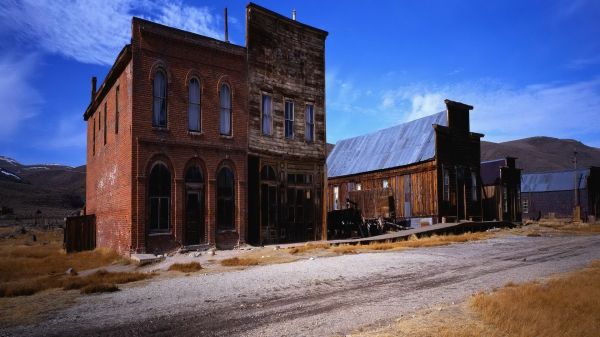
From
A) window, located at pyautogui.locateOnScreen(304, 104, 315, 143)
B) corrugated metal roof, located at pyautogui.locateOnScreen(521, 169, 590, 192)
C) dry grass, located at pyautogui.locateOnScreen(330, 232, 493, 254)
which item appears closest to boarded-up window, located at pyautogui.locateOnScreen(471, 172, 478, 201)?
dry grass, located at pyautogui.locateOnScreen(330, 232, 493, 254)

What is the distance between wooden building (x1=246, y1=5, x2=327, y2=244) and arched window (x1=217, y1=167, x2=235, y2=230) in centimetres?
122

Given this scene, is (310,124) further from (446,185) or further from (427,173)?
(446,185)

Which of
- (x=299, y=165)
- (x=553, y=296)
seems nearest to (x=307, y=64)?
(x=299, y=165)

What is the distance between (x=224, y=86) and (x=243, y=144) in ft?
8.95

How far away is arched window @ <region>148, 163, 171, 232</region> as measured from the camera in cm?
1734

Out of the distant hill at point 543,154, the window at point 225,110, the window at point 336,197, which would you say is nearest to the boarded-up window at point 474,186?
the window at point 336,197

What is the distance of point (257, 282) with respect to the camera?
10.8 meters

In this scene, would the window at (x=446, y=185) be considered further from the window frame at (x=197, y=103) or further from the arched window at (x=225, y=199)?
the window frame at (x=197, y=103)

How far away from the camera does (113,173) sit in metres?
19.8

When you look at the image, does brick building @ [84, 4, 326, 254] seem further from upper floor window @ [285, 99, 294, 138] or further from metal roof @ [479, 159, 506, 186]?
metal roof @ [479, 159, 506, 186]

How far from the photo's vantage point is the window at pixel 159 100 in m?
17.9

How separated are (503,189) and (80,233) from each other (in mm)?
33190

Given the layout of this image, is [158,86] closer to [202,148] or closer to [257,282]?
[202,148]

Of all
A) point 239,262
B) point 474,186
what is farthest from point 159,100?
point 474,186
